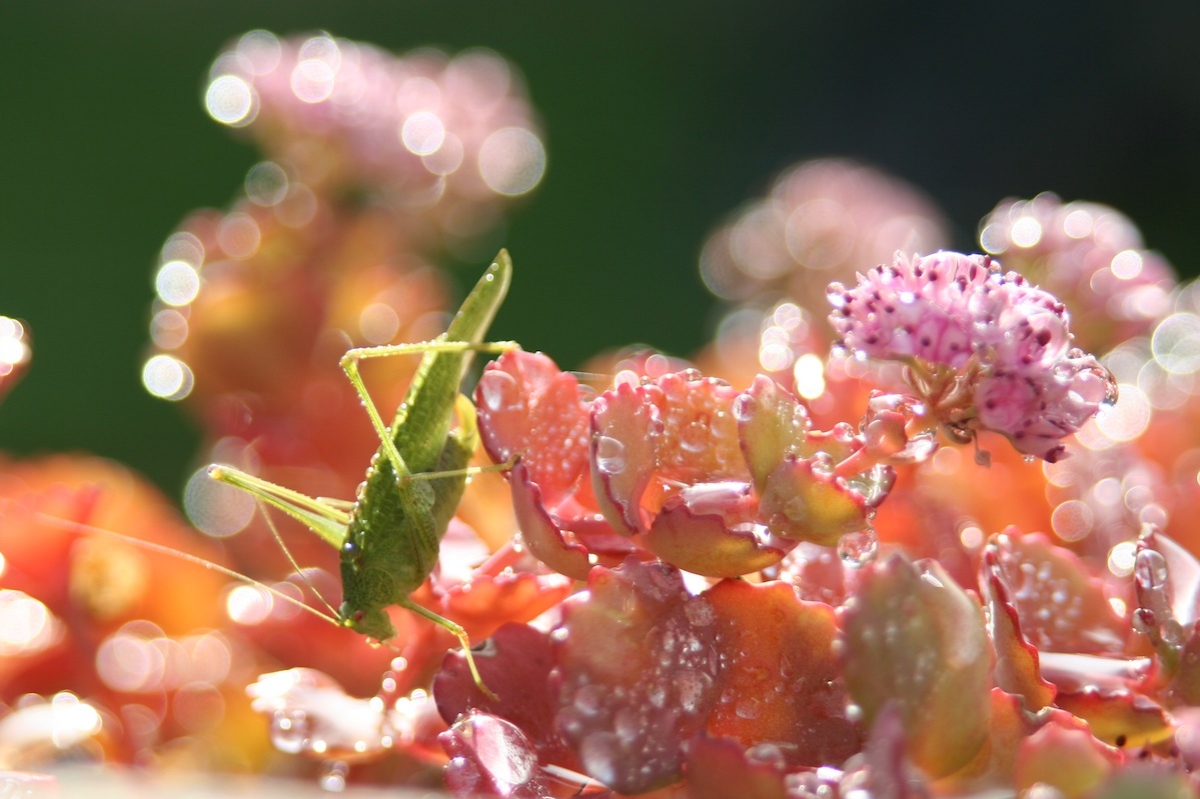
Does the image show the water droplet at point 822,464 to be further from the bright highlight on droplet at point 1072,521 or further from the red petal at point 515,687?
the bright highlight on droplet at point 1072,521

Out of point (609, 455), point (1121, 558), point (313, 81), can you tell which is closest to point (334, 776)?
point (609, 455)

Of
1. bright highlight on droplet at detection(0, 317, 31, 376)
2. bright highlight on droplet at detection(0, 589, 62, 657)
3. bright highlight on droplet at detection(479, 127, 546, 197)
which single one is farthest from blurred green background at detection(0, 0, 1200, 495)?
bright highlight on droplet at detection(0, 317, 31, 376)

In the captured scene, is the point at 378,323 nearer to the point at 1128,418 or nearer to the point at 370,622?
the point at 370,622

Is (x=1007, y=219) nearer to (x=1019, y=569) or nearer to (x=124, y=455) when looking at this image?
(x=1019, y=569)

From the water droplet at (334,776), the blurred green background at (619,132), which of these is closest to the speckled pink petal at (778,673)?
the water droplet at (334,776)

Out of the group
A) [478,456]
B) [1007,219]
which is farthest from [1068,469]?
[478,456]
